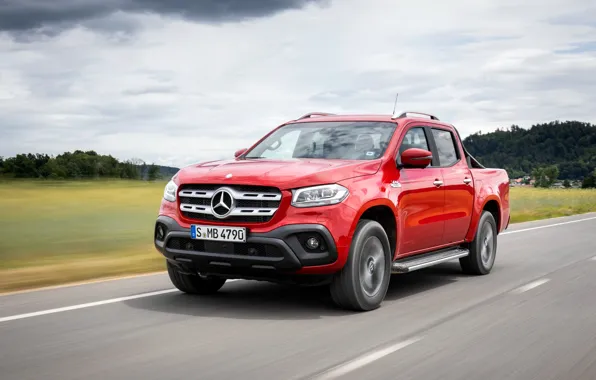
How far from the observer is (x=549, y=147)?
11844cm

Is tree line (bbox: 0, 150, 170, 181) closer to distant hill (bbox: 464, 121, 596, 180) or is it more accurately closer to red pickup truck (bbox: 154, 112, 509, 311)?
red pickup truck (bbox: 154, 112, 509, 311)

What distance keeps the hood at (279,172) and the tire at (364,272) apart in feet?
1.69

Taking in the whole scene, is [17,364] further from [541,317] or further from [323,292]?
[541,317]

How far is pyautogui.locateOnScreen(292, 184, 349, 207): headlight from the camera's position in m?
6.74

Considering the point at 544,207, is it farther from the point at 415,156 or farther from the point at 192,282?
the point at 192,282

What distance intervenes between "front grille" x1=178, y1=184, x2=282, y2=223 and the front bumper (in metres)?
0.16

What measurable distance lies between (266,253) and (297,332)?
2.65ft

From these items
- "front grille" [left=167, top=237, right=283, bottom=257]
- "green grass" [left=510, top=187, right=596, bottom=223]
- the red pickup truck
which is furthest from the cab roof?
"green grass" [left=510, top=187, right=596, bottom=223]

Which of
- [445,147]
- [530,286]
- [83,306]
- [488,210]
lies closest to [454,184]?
[445,147]

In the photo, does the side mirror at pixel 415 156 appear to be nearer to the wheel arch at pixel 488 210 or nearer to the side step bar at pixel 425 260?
the side step bar at pixel 425 260

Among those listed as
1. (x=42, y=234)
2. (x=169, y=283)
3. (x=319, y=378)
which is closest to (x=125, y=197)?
(x=42, y=234)

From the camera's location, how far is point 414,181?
320 inches

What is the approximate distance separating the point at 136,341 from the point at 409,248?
3.33 metres

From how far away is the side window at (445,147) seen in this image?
9.30 meters
